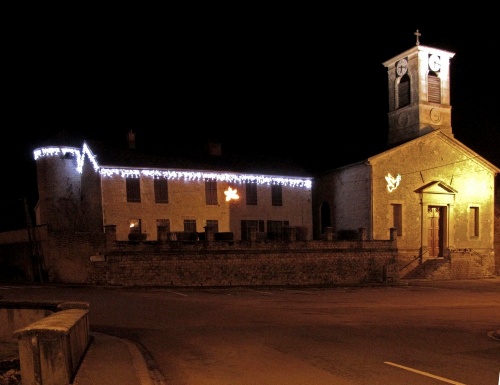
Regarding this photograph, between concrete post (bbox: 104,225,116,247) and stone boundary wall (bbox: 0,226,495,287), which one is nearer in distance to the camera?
concrete post (bbox: 104,225,116,247)

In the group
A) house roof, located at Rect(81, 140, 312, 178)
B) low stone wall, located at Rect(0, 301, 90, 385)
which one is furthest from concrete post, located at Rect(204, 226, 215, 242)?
low stone wall, located at Rect(0, 301, 90, 385)

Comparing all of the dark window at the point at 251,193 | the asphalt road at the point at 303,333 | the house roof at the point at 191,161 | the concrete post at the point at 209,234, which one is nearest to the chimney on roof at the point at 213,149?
the house roof at the point at 191,161

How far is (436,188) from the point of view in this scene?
3098 centimetres

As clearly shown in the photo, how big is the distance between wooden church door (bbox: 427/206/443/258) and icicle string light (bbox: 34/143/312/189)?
8.83 meters

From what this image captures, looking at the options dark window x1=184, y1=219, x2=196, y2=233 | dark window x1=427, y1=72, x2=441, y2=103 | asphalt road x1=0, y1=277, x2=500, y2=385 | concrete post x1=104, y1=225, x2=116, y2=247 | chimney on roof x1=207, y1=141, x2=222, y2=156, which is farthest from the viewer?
chimney on roof x1=207, y1=141, x2=222, y2=156

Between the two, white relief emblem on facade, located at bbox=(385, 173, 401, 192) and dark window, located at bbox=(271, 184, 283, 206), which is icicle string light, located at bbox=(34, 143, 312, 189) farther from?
white relief emblem on facade, located at bbox=(385, 173, 401, 192)

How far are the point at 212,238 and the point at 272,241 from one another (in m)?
3.53

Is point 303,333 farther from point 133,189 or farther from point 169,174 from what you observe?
point 169,174

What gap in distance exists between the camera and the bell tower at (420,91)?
1232 inches

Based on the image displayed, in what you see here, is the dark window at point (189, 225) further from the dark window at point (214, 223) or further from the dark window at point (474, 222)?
the dark window at point (474, 222)

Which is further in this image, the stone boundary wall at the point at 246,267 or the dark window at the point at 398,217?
the dark window at the point at 398,217

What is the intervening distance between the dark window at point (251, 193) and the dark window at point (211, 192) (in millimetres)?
2367

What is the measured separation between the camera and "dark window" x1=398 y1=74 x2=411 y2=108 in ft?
106

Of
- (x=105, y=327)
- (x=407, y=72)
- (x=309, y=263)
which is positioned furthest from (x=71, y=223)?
(x=407, y=72)
